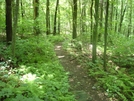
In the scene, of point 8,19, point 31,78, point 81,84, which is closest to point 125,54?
point 81,84

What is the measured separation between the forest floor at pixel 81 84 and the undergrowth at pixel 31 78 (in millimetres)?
394

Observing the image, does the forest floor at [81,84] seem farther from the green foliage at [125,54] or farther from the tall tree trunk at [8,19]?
the tall tree trunk at [8,19]

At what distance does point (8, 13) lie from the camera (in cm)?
983

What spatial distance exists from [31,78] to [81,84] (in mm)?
2546

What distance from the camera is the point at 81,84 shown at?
7602 millimetres

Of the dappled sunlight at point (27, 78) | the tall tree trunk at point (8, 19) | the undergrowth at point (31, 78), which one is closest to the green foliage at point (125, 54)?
the undergrowth at point (31, 78)

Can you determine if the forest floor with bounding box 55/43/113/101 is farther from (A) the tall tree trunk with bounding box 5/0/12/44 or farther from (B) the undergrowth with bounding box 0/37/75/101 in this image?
(A) the tall tree trunk with bounding box 5/0/12/44

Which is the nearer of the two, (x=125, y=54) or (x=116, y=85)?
(x=116, y=85)

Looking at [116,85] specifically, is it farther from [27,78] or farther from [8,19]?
[8,19]

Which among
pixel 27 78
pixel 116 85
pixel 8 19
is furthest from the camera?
pixel 8 19

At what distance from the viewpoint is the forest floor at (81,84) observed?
6582 mm

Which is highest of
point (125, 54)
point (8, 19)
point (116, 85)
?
point (8, 19)

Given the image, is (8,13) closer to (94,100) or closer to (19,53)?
(19,53)

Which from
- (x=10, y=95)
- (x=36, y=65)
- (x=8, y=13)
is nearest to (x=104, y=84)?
(x=36, y=65)
